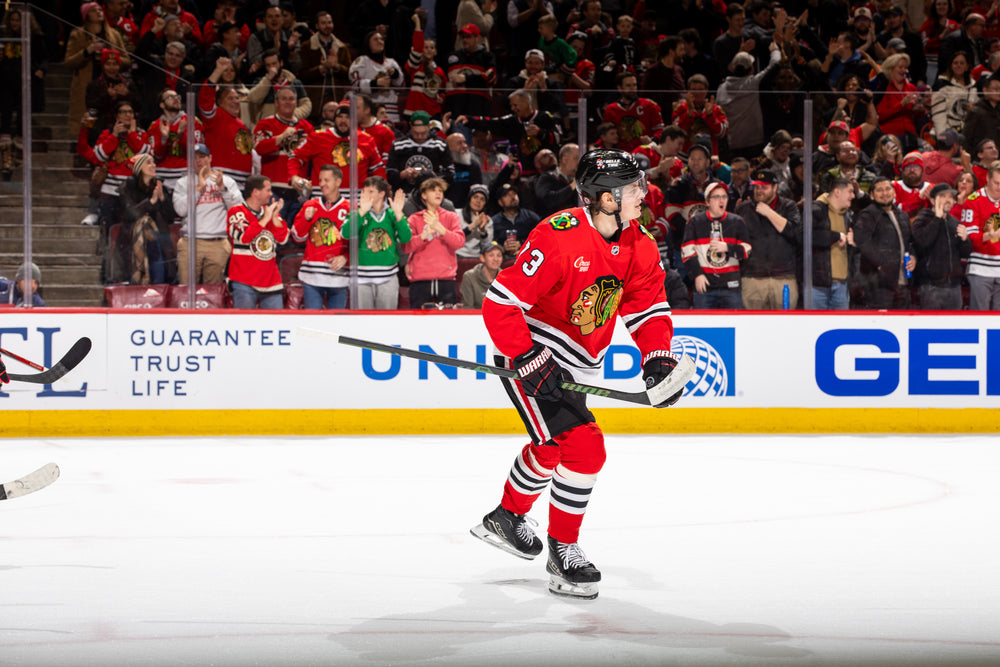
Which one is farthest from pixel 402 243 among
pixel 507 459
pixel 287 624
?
pixel 287 624

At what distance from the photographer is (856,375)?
8.71 metres

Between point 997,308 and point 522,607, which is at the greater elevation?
point 997,308

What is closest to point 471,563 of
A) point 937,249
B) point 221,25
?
point 937,249

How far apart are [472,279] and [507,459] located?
1713mm

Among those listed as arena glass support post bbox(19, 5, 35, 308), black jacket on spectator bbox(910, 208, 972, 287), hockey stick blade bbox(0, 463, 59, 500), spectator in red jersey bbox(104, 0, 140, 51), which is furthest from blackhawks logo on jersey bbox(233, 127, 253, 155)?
black jacket on spectator bbox(910, 208, 972, 287)

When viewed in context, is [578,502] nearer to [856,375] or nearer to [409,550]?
[409,550]

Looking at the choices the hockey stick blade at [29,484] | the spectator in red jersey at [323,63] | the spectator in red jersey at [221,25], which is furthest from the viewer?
the spectator in red jersey at [221,25]

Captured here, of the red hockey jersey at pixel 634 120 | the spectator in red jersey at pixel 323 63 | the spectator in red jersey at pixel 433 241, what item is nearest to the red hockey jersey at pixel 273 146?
the spectator in red jersey at pixel 433 241

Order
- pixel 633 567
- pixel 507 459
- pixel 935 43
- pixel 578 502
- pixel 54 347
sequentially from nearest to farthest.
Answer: pixel 578 502 → pixel 633 567 → pixel 507 459 → pixel 54 347 → pixel 935 43

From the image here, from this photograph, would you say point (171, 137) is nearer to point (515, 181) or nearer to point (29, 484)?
point (515, 181)

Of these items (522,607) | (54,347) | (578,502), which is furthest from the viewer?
(54,347)

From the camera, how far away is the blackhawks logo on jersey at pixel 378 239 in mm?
8438

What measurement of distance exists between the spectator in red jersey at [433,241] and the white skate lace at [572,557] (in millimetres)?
4662

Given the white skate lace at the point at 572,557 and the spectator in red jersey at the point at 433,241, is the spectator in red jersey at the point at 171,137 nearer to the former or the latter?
the spectator in red jersey at the point at 433,241
